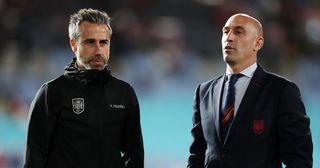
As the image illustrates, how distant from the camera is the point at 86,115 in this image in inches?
99.7

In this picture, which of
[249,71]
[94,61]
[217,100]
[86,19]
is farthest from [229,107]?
[86,19]

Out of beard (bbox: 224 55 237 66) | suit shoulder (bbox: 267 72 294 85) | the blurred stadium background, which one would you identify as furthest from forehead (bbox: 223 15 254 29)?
the blurred stadium background

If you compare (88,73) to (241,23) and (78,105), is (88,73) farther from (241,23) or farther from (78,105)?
(241,23)

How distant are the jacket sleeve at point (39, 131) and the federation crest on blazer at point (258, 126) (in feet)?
2.80

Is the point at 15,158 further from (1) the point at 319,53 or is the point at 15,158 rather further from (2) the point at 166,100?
(1) the point at 319,53

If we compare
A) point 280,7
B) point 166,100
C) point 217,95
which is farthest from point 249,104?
point 280,7

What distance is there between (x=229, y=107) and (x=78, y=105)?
0.66m

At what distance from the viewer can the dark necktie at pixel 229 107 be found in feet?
8.44

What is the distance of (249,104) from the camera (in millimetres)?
2562

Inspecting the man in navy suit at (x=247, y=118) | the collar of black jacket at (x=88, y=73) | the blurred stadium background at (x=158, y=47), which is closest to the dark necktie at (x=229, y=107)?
the man in navy suit at (x=247, y=118)

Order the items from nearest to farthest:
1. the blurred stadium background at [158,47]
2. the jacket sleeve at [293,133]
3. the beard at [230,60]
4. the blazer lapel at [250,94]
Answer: the jacket sleeve at [293,133]
the blazer lapel at [250,94]
the beard at [230,60]
the blurred stadium background at [158,47]

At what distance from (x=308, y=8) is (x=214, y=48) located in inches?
44.3

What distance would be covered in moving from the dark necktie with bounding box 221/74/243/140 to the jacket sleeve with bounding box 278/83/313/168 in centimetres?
21

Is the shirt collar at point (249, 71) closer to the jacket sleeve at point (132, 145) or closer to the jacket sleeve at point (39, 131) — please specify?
the jacket sleeve at point (132, 145)
